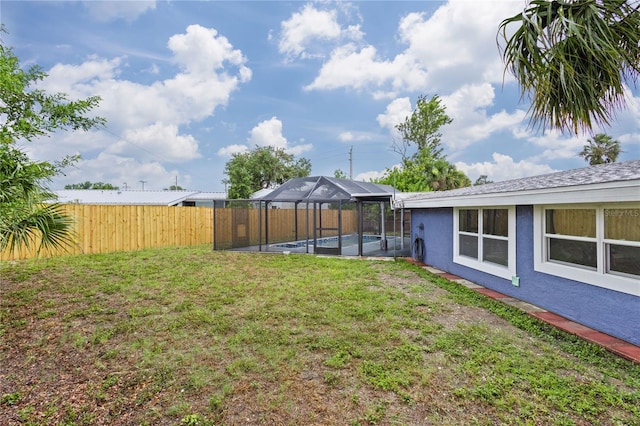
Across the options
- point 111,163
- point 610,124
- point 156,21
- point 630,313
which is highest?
point 156,21

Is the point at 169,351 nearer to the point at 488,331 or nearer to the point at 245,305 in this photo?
the point at 245,305


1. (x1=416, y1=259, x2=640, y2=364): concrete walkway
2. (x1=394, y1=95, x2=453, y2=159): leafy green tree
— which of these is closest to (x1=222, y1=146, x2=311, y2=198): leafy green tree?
(x1=394, y1=95, x2=453, y2=159): leafy green tree

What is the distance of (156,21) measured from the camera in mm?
9602

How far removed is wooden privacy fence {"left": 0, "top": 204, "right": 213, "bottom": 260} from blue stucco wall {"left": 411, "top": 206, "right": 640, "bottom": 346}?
33.4ft

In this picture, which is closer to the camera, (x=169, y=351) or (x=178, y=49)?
(x=169, y=351)

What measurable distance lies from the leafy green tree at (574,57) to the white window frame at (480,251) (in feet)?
8.53

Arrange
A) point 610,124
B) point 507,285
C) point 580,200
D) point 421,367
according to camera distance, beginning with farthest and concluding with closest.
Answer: point 507,285 < point 580,200 < point 610,124 < point 421,367

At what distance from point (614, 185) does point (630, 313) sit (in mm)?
1493

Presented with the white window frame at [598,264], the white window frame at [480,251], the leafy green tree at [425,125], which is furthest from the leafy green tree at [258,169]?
the white window frame at [598,264]

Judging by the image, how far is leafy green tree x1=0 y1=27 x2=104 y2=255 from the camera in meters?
3.91

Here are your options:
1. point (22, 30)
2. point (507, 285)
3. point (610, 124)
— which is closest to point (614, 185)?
point (610, 124)

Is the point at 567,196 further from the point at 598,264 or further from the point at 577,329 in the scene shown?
the point at 577,329

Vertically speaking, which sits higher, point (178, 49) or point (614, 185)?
point (178, 49)

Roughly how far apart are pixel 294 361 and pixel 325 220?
9.81 metres
